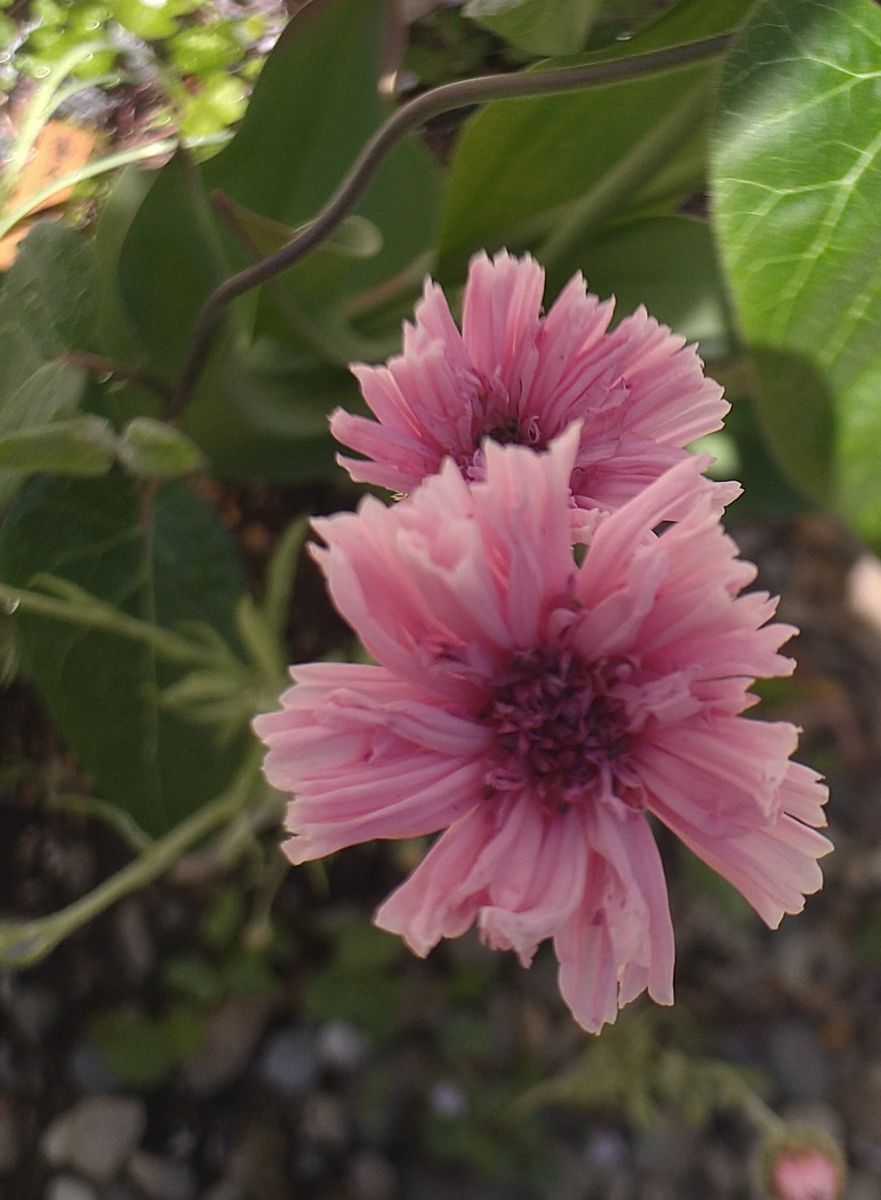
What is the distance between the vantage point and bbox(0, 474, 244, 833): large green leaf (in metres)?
0.38

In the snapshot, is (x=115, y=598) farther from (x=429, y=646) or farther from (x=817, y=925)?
(x=817, y=925)

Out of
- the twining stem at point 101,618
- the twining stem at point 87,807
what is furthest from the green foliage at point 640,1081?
the twining stem at point 101,618

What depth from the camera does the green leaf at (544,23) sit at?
0.29m

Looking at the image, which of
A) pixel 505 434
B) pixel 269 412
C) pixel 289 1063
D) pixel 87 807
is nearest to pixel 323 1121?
pixel 289 1063

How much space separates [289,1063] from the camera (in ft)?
2.32

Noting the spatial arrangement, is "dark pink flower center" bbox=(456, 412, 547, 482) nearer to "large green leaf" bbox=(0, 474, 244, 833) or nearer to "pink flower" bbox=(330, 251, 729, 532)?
"pink flower" bbox=(330, 251, 729, 532)

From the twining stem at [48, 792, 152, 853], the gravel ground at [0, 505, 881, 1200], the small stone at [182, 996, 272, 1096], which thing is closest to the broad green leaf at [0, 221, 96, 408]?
the twining stem at [48, 792, 152, 853]

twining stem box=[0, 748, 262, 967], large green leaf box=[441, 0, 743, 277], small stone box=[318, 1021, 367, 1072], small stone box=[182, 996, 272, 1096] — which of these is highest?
large green leaf box=[441, 0, 743, 277]

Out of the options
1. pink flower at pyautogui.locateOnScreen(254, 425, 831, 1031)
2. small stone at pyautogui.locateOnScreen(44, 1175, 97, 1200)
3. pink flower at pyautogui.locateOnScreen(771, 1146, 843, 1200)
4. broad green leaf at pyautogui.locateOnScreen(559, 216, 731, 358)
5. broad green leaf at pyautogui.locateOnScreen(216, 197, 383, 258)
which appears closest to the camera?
pink flower at pyautogui.locateOnScreen(254, 425, 831, 1031)

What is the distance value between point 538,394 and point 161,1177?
62cm

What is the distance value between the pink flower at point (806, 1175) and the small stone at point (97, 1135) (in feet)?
1.28

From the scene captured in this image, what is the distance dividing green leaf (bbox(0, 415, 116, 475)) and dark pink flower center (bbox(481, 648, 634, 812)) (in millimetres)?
116

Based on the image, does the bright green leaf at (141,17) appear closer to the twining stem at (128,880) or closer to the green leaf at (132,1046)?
the twining stem at (128,880)

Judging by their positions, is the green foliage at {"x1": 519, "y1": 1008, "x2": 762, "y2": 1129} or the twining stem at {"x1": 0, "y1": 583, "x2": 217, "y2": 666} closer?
the twining stem at {"x1": 0, "y1": 583, "x2": 217, "y2": 666}
